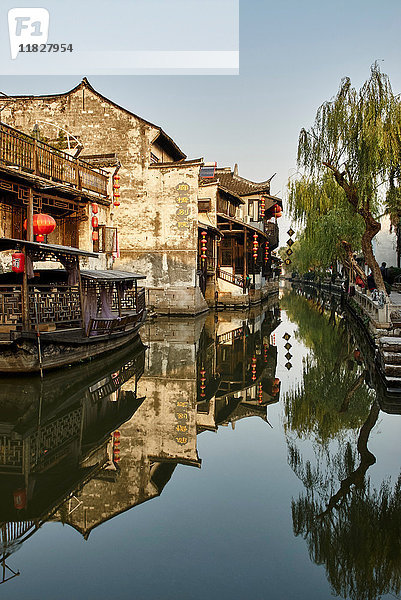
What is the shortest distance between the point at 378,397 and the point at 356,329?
424 inches

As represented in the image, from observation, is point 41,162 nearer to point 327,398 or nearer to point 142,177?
point 142,177

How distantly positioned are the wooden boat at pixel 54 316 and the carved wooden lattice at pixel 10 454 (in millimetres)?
2854

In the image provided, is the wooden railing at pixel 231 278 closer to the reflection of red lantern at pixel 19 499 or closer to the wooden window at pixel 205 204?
the wooden window at pixel 205 204

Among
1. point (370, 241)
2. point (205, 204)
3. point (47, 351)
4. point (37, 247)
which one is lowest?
point (47, 351)

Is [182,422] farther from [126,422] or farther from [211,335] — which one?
[211,335]

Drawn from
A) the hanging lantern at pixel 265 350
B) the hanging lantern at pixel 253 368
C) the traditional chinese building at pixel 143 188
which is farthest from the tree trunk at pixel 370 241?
the traditional chinese building at pixel 143 188

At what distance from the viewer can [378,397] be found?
855 cm

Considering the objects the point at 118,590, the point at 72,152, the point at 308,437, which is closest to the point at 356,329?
the point at 308,437

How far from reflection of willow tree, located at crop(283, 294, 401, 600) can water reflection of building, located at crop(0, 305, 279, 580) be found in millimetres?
1080

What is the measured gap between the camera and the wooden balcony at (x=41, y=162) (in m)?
13.0

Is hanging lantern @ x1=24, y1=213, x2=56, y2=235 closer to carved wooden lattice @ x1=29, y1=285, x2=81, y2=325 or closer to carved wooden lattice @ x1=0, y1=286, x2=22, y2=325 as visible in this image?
carved wooden lattice @ x1=29, y1=285, x2=81, y2=325

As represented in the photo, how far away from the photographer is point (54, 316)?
1016cm

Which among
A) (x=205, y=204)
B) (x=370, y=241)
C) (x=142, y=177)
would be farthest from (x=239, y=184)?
(x=370, y=241)

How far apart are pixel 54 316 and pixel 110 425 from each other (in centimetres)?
390
